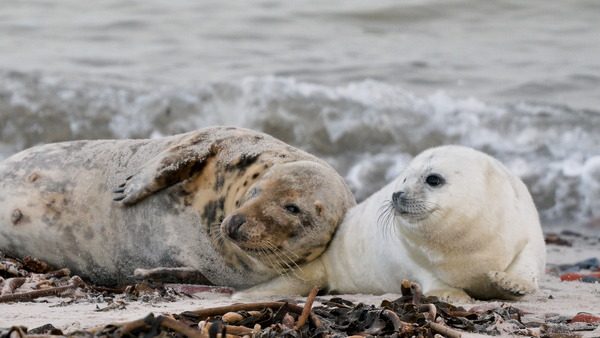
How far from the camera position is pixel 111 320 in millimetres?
3703

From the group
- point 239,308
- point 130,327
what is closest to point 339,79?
point 239,308

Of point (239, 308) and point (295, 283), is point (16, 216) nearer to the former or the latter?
point (295, 283)

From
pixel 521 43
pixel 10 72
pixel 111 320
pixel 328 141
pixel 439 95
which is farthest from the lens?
pixel 521 43

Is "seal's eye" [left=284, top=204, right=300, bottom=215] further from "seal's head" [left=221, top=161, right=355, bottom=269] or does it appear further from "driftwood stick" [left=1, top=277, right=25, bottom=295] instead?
"driftwood stick" [left=1, top=277, right=25, bottom=295]

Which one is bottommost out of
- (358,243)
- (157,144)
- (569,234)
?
(569,234)

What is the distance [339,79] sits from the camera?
12.4m

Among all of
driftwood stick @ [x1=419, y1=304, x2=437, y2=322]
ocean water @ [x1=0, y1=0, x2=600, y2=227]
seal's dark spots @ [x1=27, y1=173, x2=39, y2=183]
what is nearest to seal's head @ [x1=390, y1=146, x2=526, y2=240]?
driftwood stick @ [x1=419, y1=304, x2=437, y2=322]

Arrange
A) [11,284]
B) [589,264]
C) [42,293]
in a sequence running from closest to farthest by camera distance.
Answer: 1. [42,293]
2. [11,284]
3. [589,264]

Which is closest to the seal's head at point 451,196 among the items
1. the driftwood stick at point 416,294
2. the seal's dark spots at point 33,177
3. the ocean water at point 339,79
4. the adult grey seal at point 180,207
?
the driftwood stick at point 416,294

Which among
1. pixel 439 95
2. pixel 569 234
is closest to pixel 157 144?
pixel 569 234

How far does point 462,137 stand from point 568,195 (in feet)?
5.98

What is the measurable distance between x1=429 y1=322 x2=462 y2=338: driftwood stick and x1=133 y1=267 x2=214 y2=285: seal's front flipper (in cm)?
187

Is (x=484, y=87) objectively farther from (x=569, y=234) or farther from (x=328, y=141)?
(x=569, y=234)

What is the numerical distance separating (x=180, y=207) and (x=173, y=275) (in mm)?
375
